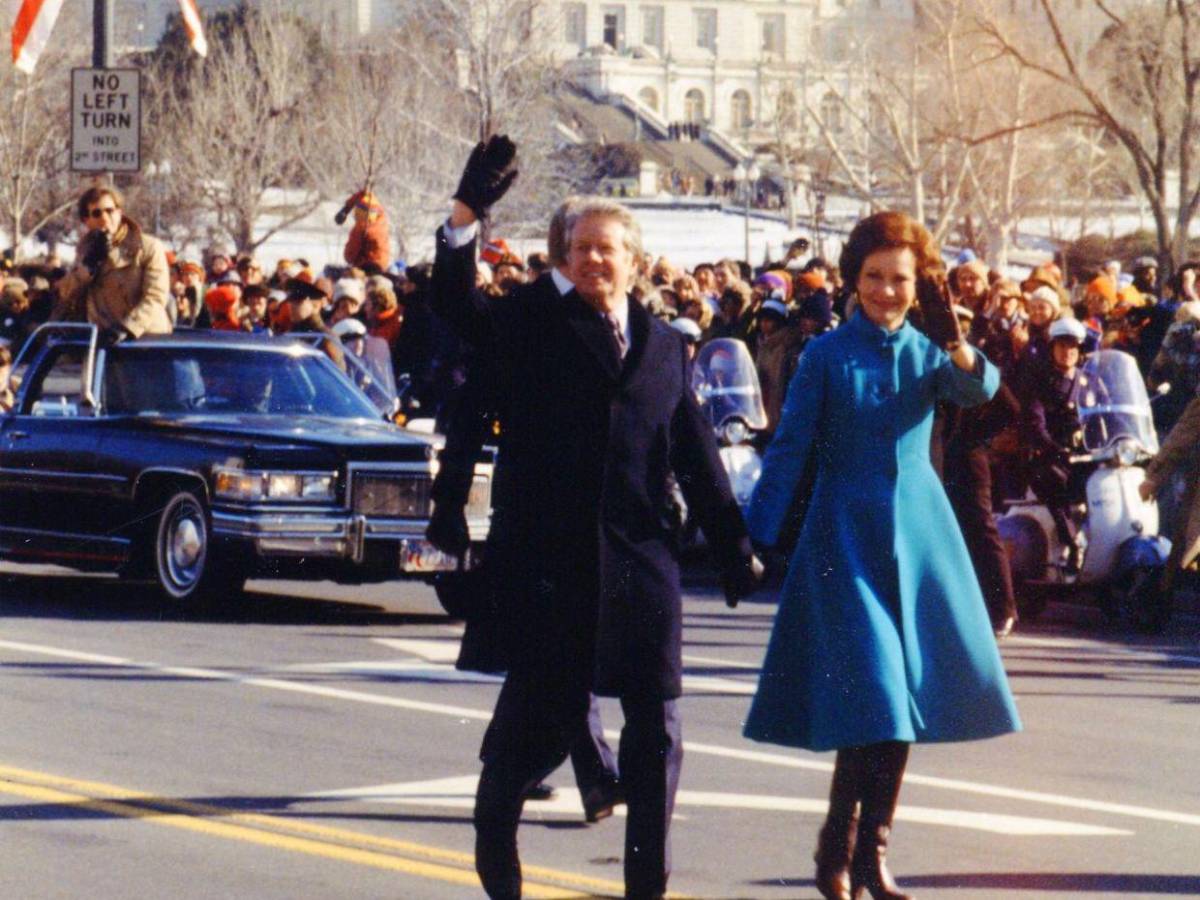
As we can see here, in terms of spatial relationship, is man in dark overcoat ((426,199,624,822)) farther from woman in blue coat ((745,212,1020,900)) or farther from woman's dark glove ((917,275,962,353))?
woman's dark glove ((917,275,962,353))

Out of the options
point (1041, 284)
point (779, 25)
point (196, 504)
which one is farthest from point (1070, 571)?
point (779, 25)

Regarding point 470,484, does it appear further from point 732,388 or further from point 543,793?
point 732,388

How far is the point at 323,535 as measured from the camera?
558 inches

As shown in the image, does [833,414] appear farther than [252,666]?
No

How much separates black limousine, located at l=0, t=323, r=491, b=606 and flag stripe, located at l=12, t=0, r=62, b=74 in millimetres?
5872

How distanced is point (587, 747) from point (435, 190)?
72.7m

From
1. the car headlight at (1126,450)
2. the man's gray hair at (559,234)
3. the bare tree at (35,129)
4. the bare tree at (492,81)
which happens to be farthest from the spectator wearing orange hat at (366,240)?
the bare tree at (35,129)

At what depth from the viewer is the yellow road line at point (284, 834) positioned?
7793mm

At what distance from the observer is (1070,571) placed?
15.7 m

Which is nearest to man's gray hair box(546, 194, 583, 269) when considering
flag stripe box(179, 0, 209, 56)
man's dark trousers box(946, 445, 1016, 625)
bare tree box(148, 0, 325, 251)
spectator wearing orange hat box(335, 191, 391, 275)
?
man's dark trousers box(946, 445, 1016, 625)

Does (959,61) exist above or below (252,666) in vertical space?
above

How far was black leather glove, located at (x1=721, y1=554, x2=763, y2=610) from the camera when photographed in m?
7.43

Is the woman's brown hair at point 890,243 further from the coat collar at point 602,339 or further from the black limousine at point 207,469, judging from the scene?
the black limousine at point 207,469

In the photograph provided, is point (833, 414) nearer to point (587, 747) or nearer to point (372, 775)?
point (587, 747)
